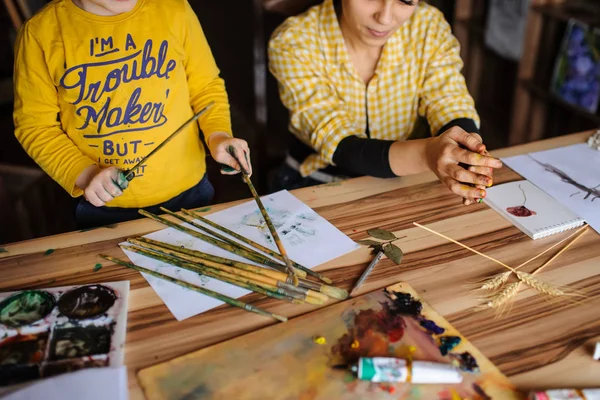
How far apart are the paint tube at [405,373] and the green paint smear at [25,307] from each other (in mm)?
496

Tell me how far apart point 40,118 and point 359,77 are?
2.44 feet

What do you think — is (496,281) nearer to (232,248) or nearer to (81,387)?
(232,248)

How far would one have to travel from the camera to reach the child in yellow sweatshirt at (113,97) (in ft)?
3.62

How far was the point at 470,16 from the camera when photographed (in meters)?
2.96

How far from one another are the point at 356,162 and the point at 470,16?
6.77ft

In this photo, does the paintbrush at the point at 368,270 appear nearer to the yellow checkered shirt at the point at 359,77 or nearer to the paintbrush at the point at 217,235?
the paintbrush at the point at 217,235

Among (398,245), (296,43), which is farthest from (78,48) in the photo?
(398,245)

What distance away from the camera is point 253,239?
103 centimetres

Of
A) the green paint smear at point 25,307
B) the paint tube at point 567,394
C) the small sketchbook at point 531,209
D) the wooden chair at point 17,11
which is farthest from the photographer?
the wooden chair at point 17,11

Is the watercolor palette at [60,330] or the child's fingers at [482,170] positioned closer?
the watercolor palette at [60,330]

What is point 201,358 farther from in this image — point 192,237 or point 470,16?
point 470,16

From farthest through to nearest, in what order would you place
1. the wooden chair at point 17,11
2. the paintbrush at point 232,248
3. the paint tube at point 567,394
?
1. the wooden chair at point 17,11
2. the paintbrush at point 232,248
3. the paint tube at point 567,394

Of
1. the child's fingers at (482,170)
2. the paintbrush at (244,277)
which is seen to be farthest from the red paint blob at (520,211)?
the paintbrush at (244,277)

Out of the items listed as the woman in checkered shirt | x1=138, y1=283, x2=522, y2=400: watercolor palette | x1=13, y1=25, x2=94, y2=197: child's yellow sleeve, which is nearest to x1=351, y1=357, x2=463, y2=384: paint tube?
x1=138, y1=283, x2=522, y2=400: watercolor palette
